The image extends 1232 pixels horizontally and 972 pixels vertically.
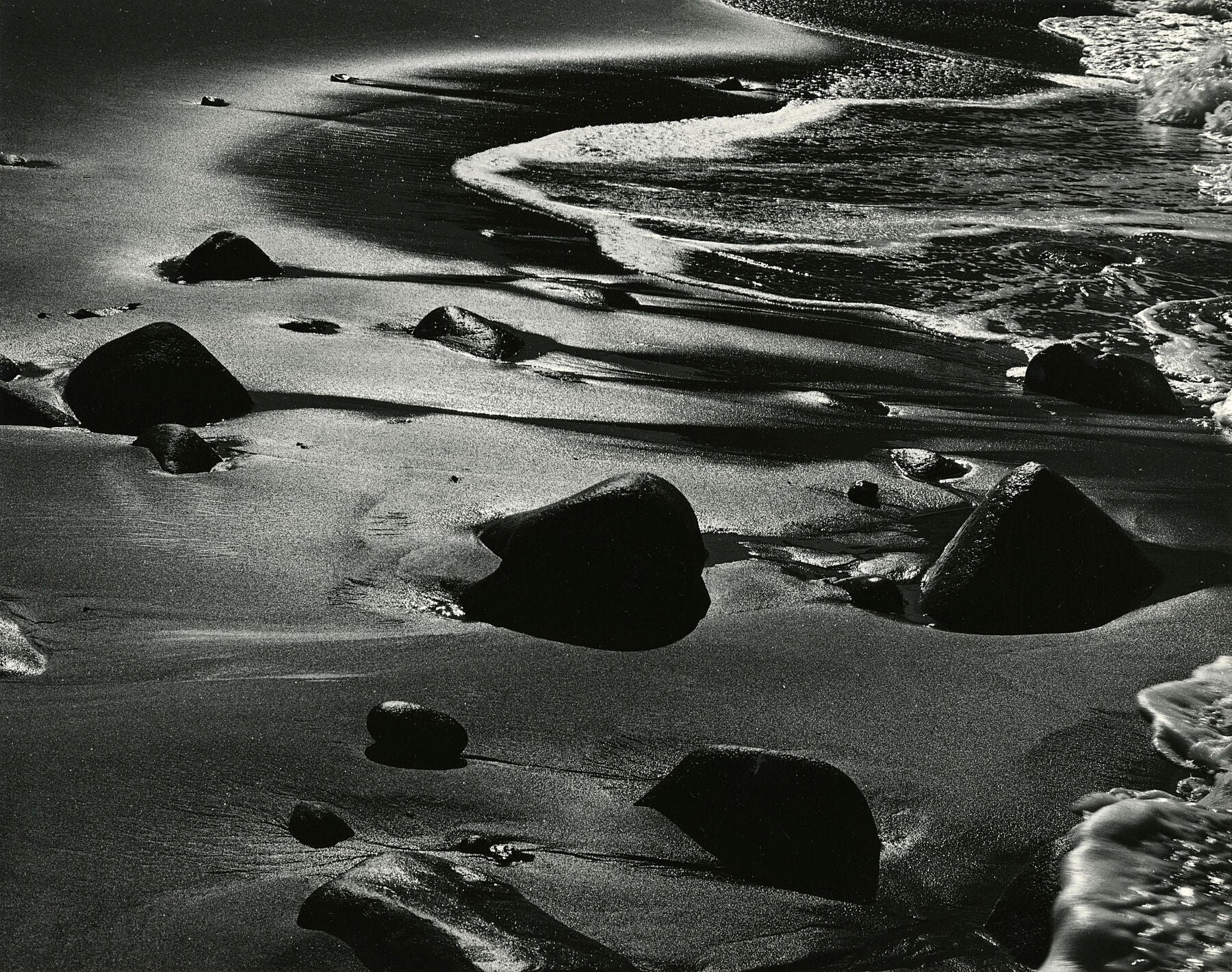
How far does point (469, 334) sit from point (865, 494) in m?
1.39

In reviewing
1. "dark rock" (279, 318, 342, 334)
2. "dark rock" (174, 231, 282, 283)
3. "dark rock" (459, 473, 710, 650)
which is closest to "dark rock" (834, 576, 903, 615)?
"dark rock" (459, 473, 710, 650)

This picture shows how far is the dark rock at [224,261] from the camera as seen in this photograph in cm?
442

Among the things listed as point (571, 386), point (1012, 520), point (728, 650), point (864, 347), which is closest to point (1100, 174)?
point (864, 347)

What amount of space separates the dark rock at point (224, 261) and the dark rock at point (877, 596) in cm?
259

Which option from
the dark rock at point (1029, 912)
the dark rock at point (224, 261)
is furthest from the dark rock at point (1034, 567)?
the dark rock at point (224, 261)

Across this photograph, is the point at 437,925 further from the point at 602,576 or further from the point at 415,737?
the point at 602,576

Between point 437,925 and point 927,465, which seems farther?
point 927,465

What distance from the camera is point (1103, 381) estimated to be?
397 cm

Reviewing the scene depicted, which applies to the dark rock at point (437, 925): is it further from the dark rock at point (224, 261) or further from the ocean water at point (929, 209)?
the ocean water at point (929, 209)

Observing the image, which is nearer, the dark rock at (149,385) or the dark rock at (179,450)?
the dark rock at (179,450)

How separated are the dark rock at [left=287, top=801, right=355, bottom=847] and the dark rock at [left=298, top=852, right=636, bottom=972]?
100mm

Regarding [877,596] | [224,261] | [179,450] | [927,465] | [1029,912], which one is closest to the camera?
[1029,912]

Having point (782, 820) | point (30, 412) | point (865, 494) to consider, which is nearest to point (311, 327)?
point (30, 412)

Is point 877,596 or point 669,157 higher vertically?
point 669,157
